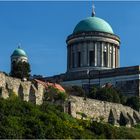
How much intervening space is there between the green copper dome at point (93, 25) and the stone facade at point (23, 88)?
29.9 meters

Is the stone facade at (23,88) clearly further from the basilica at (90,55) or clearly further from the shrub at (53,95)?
the basilica at (90,55)

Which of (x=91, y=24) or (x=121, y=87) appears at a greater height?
(x=91, y=24)

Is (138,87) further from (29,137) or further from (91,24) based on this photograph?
(29,137)

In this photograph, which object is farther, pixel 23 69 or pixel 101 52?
pixel 101 52

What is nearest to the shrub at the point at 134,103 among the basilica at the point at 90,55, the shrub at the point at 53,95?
the basilica at the point at 90,55

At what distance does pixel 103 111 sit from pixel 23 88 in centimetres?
882

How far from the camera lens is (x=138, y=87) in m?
73.9

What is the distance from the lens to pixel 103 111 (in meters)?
56.2

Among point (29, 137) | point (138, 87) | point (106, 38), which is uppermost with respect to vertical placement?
A: point (106, 38)

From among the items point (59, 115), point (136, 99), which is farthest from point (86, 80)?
point (59, 115)

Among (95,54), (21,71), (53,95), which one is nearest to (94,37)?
(95,54)

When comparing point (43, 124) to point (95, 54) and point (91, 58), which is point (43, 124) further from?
point (91, 58)

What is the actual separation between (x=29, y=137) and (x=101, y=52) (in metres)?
41.6

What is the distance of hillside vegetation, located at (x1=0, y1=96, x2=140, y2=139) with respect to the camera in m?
40.5
